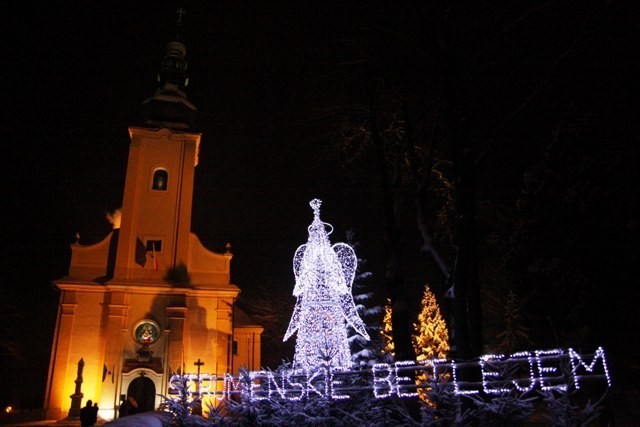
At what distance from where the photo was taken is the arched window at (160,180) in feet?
101

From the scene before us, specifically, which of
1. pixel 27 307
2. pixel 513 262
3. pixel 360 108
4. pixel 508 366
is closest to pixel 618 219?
pixel 513 262

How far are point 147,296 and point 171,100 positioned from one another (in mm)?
12273

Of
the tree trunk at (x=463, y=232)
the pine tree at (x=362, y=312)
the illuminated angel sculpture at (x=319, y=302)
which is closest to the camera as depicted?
the tree trunk at (x=463, y=232)

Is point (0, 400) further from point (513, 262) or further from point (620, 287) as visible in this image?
point (620, 287)

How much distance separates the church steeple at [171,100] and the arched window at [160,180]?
2.83 metres

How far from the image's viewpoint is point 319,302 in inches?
666

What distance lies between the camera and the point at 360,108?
12805 mm

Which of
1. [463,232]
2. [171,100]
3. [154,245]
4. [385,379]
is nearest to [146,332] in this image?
[154,245]

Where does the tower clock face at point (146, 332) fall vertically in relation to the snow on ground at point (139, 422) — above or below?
above

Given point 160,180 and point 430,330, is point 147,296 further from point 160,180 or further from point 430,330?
point 430,330

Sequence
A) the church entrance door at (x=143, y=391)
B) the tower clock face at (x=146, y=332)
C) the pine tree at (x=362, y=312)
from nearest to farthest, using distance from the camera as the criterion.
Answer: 1. the pine tree at (x=362, y=312)
2. the church entrance door at (x=143, y=391)
3. the tower clock face at (x=146, y=332)

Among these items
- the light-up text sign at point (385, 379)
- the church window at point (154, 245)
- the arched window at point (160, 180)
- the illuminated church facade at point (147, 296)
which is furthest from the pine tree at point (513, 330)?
the light-up text sign at point (385, 379)

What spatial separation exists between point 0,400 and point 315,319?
3139 cm

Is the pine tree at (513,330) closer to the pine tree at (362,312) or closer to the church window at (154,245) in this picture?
the pine tree at (362,312)
